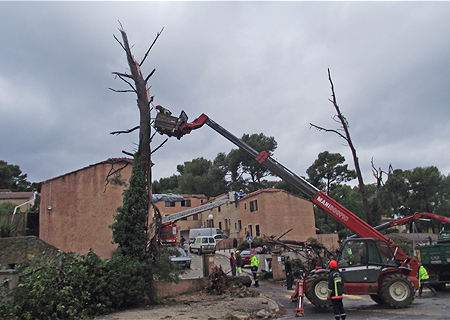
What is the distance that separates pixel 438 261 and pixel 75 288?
12.9 meters

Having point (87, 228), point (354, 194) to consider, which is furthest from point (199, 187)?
point (87, 228)

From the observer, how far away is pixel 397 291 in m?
10.7

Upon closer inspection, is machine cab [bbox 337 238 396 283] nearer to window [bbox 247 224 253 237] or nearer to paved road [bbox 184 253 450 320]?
paved road [bbox 184 253 450 320]

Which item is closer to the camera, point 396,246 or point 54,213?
point 396,246

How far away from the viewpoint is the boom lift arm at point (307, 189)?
503 inches

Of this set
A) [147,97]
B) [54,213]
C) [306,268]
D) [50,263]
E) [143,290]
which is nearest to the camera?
[50,263]

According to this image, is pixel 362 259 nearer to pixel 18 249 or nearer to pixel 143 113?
pixel 143 113

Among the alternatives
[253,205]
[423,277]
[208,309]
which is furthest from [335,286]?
[253,205]

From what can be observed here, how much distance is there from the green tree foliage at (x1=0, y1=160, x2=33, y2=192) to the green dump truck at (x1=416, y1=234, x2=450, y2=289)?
6150 centimetres

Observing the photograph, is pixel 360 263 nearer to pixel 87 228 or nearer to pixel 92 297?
pixel 92 297

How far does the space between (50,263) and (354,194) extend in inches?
2038

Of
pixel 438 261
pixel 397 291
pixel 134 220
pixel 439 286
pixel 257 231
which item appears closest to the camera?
pixel 397 291

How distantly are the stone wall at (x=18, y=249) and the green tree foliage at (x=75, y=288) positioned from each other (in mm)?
6898

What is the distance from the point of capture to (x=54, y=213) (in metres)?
21.2
